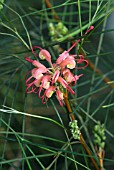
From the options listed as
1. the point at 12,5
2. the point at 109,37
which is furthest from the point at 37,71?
the point at 109,37

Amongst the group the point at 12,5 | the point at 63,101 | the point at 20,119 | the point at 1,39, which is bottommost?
the point at 63,101

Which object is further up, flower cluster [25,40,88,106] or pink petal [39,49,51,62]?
pink petal [39,49,51,62]

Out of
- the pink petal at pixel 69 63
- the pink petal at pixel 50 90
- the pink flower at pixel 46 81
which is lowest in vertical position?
the pink petal at pixel 50 90

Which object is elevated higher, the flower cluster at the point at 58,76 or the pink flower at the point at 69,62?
the pink flower at the point at 69,62

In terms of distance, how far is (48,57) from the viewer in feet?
2.43

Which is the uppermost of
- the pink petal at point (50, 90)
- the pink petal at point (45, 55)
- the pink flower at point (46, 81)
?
the pink petal at point (45, 55)

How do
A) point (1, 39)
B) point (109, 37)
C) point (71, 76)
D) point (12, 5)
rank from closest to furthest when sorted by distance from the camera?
point (71, 76) → point (1, 39) → point (12, 5) → point (109, 37)

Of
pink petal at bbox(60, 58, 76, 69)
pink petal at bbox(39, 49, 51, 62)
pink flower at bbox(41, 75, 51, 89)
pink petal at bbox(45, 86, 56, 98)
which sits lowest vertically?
pink petal at bbox(45, 86, 56, 98)

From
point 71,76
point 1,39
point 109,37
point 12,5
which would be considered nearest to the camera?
point 71,76

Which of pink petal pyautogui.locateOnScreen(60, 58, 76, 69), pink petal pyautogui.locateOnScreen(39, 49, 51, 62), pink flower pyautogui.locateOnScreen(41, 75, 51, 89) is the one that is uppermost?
pink petal pyautogui.locateOnScreen(39, 49, 51, 62)

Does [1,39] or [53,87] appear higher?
[1,39]

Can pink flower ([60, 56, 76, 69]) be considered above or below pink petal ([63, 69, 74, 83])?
above

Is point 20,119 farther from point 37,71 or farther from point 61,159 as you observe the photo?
point 37,71

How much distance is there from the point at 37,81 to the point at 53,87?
0.03 meters
